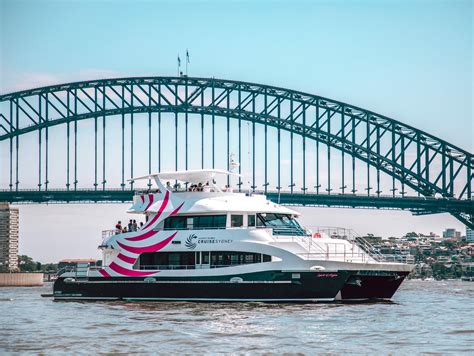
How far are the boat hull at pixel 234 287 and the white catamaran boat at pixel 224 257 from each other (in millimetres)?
34

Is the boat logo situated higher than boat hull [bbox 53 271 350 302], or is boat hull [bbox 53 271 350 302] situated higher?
the boat logo

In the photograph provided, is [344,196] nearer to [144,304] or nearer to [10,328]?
[144,304]

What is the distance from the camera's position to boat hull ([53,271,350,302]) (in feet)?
114

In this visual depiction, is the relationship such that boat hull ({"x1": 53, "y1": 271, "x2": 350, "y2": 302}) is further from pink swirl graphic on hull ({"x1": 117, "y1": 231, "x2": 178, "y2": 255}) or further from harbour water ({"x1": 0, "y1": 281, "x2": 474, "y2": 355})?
pink swirl graphic on hull ({"x1": 117, "y1": 231, "x2": 178, "y2": 255})

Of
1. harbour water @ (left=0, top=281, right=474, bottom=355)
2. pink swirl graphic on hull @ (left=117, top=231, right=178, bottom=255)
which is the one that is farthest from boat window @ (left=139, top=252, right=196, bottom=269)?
harbour water @ (left=0, top=281, right=474, bottom=355)

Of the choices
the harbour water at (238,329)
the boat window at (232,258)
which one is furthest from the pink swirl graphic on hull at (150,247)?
the harbour water at (238,329)

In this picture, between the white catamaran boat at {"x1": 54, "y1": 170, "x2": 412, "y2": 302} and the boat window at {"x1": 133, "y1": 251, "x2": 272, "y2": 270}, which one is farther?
the boat window at {"x1": 133, "y1": 251, "x2": 272, "y2": 270}

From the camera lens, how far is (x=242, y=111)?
96125 millimetres

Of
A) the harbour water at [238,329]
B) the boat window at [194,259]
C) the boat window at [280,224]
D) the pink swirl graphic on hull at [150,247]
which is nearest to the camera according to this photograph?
the harbour water at [238,329]

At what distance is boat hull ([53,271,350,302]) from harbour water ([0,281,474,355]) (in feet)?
1.95

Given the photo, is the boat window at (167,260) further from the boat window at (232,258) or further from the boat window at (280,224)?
the boat window at (280,224)

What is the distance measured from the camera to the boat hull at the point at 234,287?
3462 cm

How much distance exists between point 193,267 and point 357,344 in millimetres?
12576

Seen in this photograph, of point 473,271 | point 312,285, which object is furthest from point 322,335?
point 473,271
